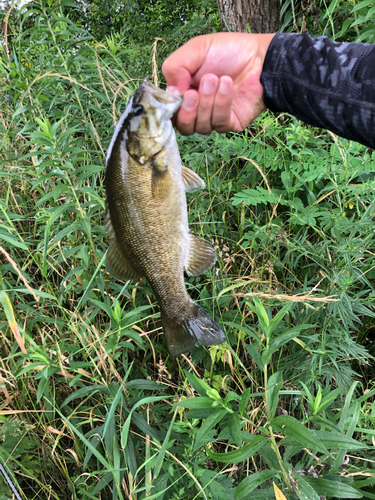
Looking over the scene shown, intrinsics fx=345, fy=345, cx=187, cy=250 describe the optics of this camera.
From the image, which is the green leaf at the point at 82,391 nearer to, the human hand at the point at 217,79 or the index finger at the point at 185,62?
the human hand at the point at 217,79

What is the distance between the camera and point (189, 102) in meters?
1.77

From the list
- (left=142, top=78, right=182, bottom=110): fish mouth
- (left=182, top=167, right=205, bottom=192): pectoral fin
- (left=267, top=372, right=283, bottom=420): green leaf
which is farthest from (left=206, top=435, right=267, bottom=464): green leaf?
(left=142, top=78, right=182, bottom=110): fish mouth

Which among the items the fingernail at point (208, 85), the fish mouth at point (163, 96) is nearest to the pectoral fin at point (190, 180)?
the fish mouth at point (163, 96)

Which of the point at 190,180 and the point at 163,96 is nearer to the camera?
the point at 163,96

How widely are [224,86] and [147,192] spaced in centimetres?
69

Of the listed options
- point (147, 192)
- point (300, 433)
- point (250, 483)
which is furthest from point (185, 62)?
point (250, 483)

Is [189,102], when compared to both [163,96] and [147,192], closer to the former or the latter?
[163,96]

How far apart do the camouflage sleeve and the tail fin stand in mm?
1162

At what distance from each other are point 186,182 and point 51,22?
5.26 feet

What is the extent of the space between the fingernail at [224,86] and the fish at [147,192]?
349mm

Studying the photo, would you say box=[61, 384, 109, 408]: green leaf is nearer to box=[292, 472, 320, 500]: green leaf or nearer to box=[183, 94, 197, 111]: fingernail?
box=[292, 472, 320, 500]: green leaf

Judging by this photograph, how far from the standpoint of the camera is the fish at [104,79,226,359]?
4.81 feet

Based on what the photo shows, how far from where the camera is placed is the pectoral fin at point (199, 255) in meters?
1.67

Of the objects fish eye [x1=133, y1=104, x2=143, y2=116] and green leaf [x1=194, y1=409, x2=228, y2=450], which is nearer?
green leaf [x1=194, y1=409, x2=228, y2=450]
